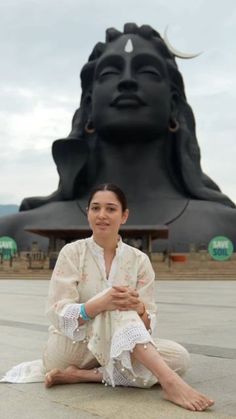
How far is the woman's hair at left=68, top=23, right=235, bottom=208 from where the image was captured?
2742 centimetres

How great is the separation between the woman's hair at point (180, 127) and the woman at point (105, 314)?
25.0m

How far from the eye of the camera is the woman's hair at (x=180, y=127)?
2742cm

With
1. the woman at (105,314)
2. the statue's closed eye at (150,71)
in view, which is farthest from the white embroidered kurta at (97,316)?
the statue's closed eye at (150,71)

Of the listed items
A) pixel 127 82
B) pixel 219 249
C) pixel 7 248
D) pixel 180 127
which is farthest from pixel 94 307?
pixel 180 127

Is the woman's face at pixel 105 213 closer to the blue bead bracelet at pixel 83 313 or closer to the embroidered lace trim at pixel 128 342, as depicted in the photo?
the blue bead bracelet at pixel 83 313

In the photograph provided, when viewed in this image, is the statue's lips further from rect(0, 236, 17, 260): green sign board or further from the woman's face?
the woman's face

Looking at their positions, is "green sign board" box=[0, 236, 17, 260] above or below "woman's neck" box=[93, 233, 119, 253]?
above

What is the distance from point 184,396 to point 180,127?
86.0 ft

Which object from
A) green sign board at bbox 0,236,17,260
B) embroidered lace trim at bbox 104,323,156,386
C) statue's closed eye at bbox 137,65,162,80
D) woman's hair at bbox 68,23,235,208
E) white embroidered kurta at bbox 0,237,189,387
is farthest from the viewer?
woman's hair at bbox 68,23,235,208

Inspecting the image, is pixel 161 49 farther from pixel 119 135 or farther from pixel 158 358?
pixel 158 358

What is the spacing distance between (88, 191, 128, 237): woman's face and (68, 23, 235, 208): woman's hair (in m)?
25.0

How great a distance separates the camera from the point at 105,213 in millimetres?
2920

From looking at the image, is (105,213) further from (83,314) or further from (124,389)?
(124,389)

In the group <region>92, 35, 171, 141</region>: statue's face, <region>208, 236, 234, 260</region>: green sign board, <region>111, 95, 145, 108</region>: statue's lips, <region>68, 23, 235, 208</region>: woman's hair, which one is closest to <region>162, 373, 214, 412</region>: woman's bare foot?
<region>208, 236, 234, 260</region>: green sign board
